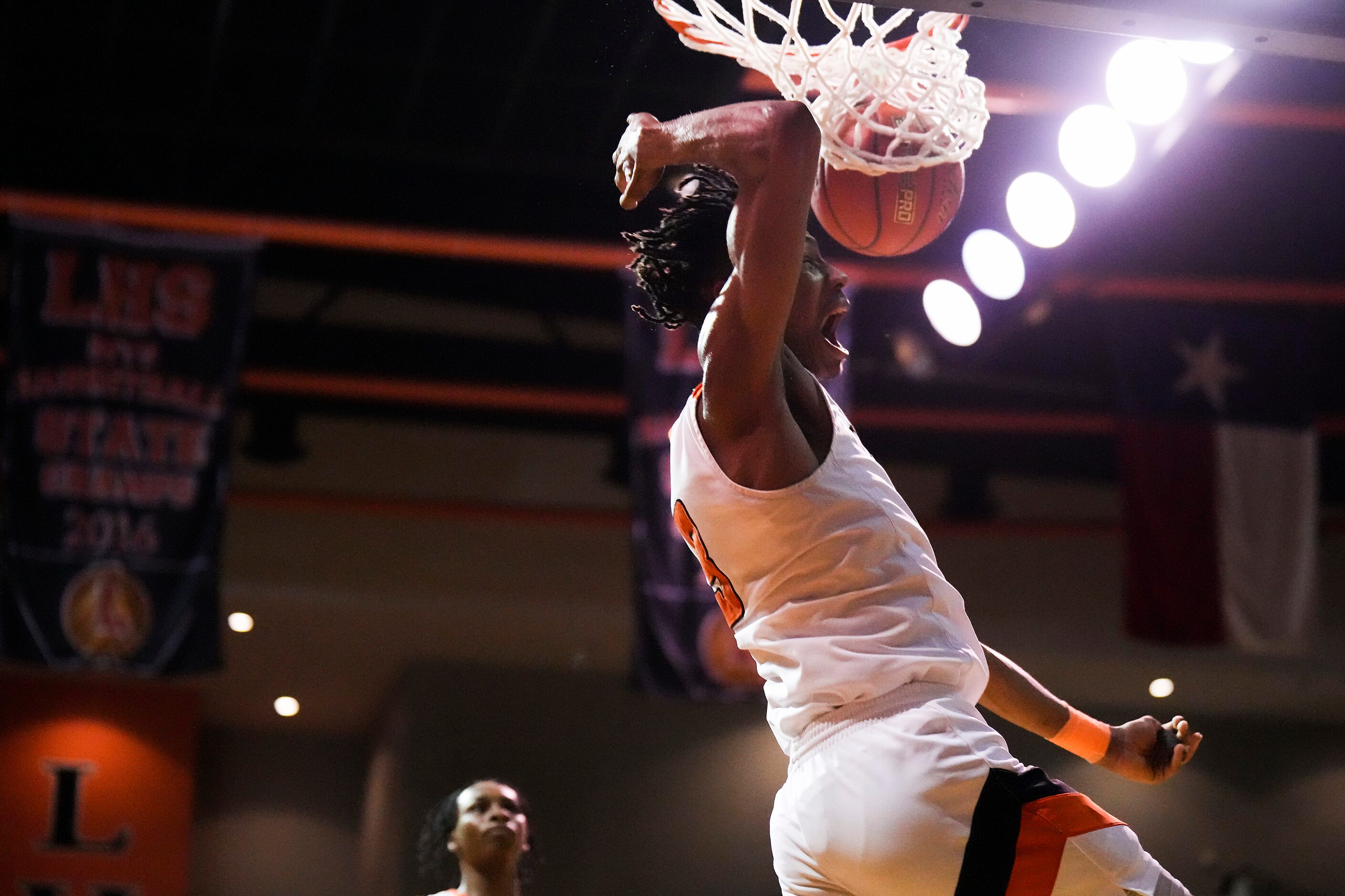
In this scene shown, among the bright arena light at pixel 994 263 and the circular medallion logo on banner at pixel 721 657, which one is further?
the bright arena light at pixel 994 263

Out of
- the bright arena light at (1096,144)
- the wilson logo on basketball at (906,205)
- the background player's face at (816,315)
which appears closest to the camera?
the background player's face at (816,315)

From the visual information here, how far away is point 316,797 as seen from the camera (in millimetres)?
13133

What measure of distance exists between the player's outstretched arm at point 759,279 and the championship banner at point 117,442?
5344 mm

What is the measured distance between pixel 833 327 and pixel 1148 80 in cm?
427

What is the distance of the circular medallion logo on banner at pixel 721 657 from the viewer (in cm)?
736

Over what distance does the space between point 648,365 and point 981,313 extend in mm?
2276

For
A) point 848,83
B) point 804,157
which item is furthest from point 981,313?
point 804,157

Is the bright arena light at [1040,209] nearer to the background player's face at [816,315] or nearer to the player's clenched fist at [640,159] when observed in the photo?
the background player's face at [816,315]

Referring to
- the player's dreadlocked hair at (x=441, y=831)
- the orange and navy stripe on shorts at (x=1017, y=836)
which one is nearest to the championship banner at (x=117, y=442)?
the player's dreadlocked hair at (x=441, y=831)

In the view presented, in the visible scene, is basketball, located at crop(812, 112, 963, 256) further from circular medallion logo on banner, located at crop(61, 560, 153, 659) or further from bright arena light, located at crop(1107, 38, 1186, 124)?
circular medallion logo on banner, located at crop(61, 560, 153, 659)

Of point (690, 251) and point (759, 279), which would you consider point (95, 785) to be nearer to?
point (690, 251)

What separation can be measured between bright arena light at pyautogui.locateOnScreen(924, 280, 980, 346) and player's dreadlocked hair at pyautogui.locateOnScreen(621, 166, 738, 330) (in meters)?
5.92

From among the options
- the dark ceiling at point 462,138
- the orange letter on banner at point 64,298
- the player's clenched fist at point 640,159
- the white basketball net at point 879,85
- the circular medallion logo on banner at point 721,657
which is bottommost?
the circular medallion logo on banner at point 721,657

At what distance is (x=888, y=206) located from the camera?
10.2ft
